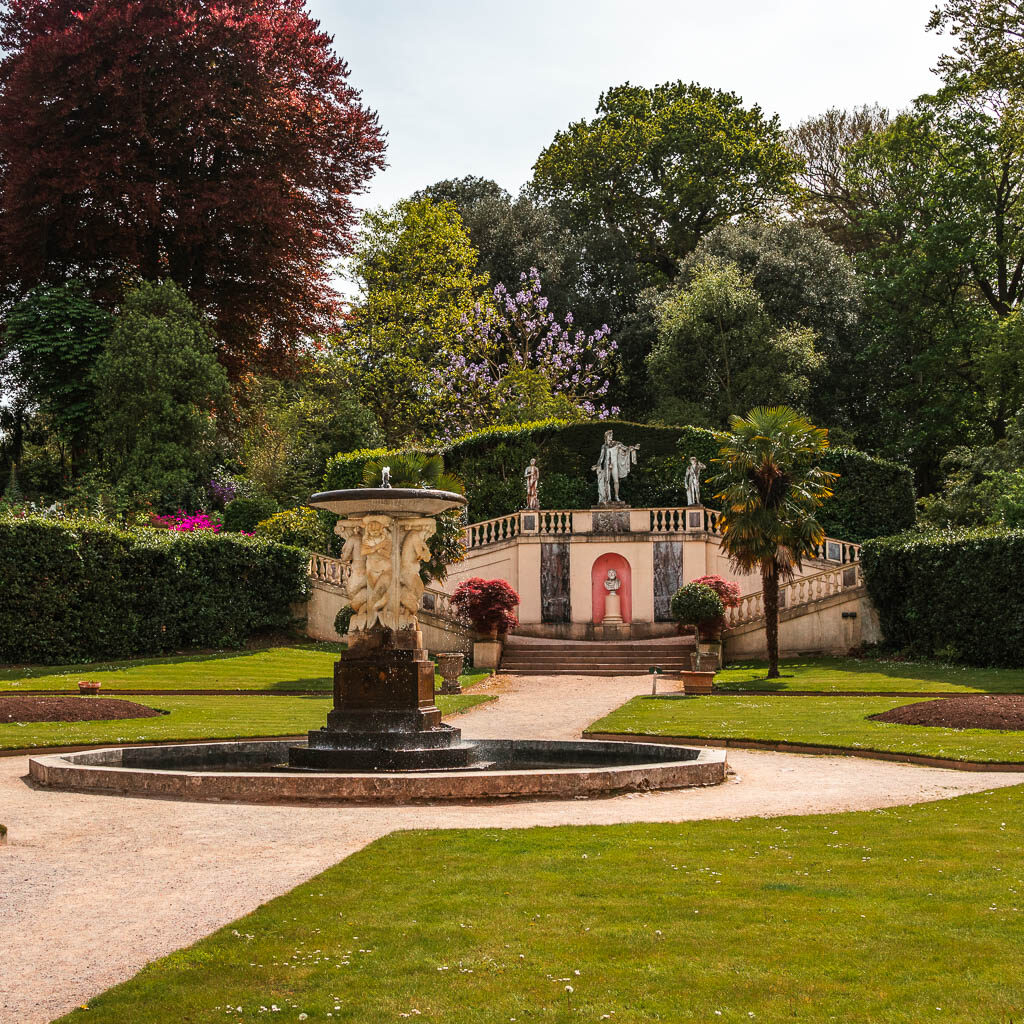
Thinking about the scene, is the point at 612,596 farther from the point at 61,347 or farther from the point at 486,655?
the point at 61,347

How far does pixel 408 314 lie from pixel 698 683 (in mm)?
29202

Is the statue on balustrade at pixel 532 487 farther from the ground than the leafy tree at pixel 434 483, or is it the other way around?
the statue on balustrade at pixel 532 487

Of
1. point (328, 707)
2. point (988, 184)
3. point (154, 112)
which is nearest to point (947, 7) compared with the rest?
point (988, 184)

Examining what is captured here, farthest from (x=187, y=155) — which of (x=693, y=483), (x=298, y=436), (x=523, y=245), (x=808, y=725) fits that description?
(x=808, y=725)

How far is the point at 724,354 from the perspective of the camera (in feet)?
152

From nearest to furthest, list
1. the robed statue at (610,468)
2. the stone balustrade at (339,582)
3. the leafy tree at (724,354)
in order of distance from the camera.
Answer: the stone balustrade at (339,582) < the robed statue at (610,468) < the leafy tree at (724,354)

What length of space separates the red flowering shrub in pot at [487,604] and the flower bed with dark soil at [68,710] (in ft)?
41.3

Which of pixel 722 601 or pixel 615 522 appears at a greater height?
pixel 615 522

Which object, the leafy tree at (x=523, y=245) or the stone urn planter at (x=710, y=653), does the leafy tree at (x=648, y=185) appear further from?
the stone urn planter at (x=710, y=653)

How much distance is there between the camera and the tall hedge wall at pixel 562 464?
40.2 meters

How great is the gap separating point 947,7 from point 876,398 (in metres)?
18.4

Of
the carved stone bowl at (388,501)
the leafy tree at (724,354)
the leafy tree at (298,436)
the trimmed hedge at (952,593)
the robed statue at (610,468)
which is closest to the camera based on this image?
the carved stone bowl at (388,501)

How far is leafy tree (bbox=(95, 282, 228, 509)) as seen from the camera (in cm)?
3500

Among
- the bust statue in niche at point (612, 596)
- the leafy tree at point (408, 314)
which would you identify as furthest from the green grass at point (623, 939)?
the leafy tree at point (408, 314)
